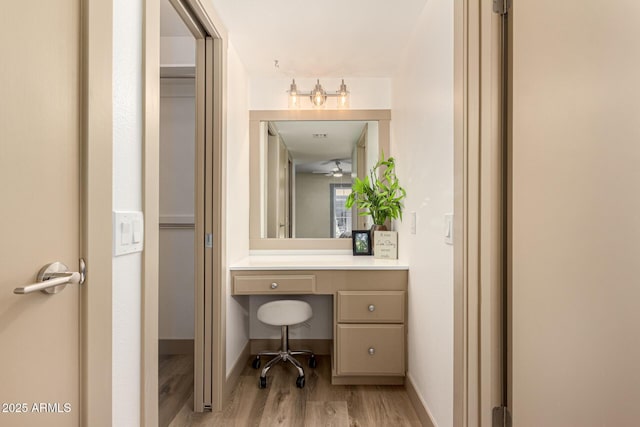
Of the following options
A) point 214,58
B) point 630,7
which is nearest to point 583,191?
point 630,7

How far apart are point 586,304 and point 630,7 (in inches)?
35.8

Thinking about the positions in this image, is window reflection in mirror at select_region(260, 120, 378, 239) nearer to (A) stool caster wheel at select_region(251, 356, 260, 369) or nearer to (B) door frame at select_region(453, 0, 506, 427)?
(A) stool caster wheel at select_region(251, 356, 260, 369)

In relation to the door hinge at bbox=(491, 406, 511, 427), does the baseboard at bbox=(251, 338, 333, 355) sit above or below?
below

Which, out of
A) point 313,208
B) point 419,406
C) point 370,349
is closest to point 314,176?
point 313,208

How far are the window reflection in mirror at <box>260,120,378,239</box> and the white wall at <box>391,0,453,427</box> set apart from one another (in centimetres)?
62

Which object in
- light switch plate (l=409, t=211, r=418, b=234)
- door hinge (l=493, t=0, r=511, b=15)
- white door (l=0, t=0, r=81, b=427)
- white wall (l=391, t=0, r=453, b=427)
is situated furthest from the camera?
light switch plate (l=409, t=211, r=418, b=234)

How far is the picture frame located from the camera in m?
2.81

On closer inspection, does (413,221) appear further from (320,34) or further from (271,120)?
(271,120)

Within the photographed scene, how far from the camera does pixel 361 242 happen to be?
2.82 m

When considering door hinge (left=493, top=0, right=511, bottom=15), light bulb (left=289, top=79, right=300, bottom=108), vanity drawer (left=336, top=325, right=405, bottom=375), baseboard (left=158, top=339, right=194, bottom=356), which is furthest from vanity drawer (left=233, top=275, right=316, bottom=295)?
door hinge (left=493, top=0, right=511, bottom=15)

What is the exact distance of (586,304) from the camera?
3.71 ft

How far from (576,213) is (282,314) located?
1.72 meters

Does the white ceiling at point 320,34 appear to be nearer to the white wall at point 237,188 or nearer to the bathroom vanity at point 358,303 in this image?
the white wall at point 237,188

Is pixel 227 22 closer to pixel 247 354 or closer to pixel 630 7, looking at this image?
pixel 630 7
